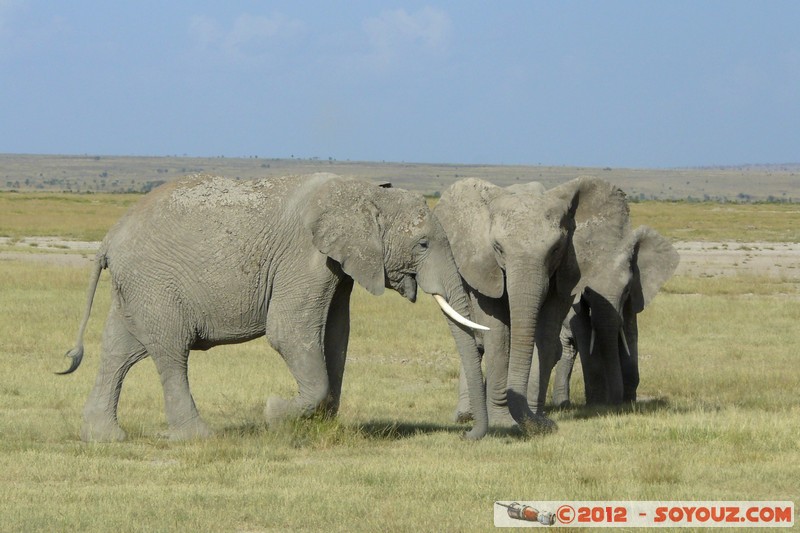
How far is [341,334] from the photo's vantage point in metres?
10.5

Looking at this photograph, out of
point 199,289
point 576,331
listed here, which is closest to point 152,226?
point 199,289

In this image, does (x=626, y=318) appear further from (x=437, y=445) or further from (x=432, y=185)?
(x=432, y=185)

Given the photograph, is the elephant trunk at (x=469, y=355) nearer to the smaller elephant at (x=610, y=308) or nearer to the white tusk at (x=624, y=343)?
the smaller elephant at (x=610, y=308)

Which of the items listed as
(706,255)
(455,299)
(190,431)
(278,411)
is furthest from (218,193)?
(706,255)

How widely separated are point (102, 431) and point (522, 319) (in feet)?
11.8

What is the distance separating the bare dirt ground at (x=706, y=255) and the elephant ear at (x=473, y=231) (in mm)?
19592

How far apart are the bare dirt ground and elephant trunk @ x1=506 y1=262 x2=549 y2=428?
67.6ft

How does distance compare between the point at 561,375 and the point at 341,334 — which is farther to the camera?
the point at 561,375

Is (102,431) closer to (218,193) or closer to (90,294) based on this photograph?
(90,294)

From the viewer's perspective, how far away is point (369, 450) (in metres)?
9.77

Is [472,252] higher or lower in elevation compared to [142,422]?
higher

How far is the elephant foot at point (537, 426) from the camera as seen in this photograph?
34.5 ft

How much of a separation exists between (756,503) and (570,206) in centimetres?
449

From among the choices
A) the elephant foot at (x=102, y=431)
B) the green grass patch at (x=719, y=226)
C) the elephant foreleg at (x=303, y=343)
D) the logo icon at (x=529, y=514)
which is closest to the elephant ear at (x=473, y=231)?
the elephant foreleg at (x=303, y=343)
